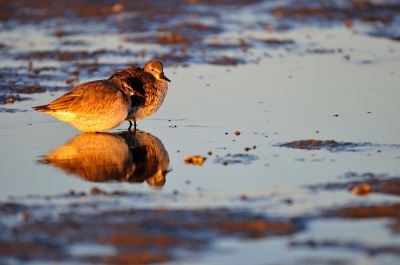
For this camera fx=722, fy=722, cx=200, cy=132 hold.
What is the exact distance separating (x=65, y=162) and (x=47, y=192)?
1.25 meters

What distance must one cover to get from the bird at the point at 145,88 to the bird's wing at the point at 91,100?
1.47ft

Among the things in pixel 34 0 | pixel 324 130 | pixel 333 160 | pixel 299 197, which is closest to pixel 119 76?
pixel 324 130

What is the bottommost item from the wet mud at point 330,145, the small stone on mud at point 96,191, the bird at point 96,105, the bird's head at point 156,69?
the small stone on mud at point 96,191

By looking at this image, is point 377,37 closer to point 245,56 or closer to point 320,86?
point 245,56

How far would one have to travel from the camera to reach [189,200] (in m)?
7.00

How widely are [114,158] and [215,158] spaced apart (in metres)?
1.23

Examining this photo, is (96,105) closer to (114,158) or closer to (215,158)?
(114,158)

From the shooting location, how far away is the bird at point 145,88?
34.4 ft

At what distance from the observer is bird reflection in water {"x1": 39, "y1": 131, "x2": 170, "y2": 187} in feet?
26.2

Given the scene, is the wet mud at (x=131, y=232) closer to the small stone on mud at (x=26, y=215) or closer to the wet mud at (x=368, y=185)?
the small stone on mud at (x=26, y=215)

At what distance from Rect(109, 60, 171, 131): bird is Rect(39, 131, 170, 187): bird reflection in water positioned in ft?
1.42

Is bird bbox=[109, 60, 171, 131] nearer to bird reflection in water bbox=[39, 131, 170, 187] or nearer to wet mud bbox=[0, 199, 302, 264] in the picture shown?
bird reflection in water bbox=[39, 131, 170, 187]

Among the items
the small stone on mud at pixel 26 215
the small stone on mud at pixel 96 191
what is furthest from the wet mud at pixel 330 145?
the small stone on mud at pixel 26 215

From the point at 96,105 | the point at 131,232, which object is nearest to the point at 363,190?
the point at 131,232
